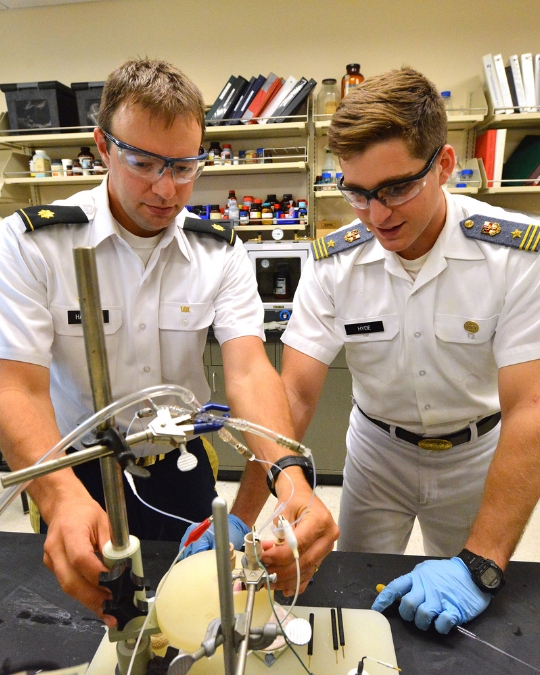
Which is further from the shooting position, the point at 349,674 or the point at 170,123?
the point at 170,123

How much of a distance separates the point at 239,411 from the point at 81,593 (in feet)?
1.64

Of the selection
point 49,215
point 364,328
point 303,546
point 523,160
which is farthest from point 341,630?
point 523,160

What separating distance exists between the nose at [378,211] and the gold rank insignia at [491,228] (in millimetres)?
338

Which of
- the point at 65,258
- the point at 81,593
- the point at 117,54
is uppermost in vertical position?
the point at 117,54

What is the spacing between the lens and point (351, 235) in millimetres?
1349

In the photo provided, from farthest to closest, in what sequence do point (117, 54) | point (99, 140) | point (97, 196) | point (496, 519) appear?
1. point (117, 54)
2. point (97, 196)
3. point (99, 140)
4. point (496, 519)

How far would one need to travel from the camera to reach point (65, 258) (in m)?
1.12

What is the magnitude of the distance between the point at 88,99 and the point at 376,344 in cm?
247

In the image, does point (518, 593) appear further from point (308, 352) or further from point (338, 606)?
point (308, 352)

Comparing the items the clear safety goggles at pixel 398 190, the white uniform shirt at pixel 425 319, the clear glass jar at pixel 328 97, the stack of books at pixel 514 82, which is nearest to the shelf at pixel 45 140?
the clear glass jar at pixel 328 97

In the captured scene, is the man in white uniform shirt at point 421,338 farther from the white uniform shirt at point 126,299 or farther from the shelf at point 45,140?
the shelf at point 45,140

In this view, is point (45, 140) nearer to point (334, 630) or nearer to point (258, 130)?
point (258, 130)

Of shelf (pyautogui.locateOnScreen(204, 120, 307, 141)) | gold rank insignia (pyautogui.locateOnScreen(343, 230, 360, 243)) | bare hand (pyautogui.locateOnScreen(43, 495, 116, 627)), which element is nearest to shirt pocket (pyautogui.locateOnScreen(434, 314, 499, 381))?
gold rank insignia (pyautogui.locateOnScreen(343, 230, 360, 243))

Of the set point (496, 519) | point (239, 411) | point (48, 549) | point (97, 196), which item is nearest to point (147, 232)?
point (97, 196)
